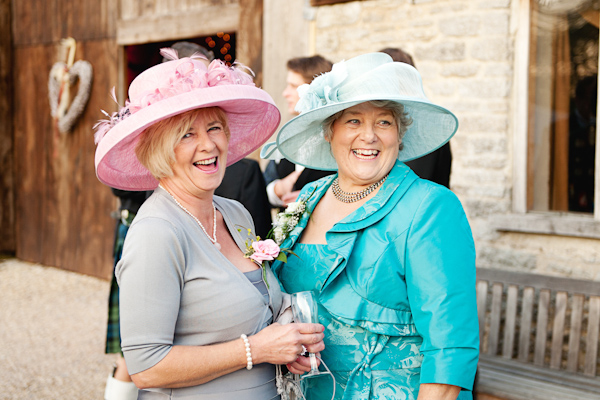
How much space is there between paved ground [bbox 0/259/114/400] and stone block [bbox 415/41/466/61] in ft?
12.1

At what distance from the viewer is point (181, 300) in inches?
67.9

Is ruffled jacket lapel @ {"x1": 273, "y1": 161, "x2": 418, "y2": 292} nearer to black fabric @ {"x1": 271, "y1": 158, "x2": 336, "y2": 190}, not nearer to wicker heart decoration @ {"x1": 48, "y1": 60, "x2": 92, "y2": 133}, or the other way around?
black fabric @ {"x1": 271, "y1": 158, "x2": 336, "y2": 190}

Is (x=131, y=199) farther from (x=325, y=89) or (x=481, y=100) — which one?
(x=481, y=100)

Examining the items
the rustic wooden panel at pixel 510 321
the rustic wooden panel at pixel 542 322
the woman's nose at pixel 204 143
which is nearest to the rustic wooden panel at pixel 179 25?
the rustic wooden panel at pixel 510 321

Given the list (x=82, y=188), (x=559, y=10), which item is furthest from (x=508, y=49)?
(x=82, y=188)

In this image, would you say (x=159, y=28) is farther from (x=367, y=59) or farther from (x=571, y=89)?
(x=367, y=59)

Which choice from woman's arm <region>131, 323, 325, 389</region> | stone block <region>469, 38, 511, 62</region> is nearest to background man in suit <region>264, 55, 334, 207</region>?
stone block <region>469, 38, 511, 62</region>

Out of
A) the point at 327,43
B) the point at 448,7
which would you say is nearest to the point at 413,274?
the point at 448,7

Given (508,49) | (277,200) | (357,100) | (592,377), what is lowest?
(592,377)

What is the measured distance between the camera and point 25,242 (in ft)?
29.5

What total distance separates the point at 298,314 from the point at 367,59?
93 cm

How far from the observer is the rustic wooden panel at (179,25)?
6.26 m

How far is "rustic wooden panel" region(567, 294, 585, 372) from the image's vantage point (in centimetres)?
369

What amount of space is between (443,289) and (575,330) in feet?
7.80
